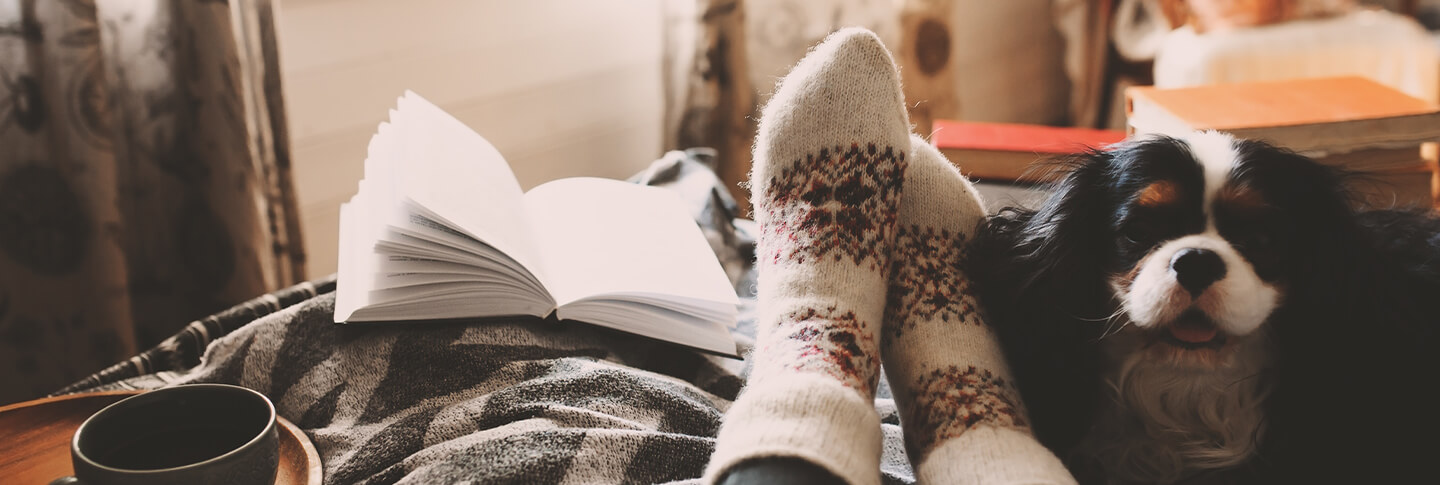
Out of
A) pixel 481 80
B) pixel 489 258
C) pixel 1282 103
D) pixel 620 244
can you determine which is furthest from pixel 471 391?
pixel 481 80

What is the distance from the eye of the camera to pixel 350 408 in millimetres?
768

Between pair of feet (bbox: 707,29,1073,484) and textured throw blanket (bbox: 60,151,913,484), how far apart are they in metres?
0.10

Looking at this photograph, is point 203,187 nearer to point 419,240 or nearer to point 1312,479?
→ point 419,240

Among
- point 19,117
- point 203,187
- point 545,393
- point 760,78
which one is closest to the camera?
point 545,393

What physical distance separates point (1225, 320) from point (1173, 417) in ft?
0.35

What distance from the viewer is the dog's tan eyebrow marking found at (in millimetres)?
621

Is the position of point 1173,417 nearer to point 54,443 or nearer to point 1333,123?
point 1333,123

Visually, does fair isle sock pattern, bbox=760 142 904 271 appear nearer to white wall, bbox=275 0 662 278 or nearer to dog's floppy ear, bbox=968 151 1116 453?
dog's floppy ear, bbox=968 151 1116 453

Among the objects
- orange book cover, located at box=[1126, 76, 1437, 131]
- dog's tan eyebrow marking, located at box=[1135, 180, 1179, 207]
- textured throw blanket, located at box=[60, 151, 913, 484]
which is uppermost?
dog's tan eyebrow marking, located at box=[1135, 180, 1179, 207]

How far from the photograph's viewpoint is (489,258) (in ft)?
2.64

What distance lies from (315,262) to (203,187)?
0.45 m

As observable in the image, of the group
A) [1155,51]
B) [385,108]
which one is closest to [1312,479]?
[385,108]

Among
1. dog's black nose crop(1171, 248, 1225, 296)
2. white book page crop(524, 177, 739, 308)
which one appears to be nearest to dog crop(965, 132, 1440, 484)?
dog's black nose crop(1171, 248, 1225, 296)

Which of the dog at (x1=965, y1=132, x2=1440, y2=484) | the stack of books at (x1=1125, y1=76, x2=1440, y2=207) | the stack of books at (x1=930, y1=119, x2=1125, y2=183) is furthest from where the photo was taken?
the stack of books at (x1=930, y1=119, x2=1125, y2=183)
